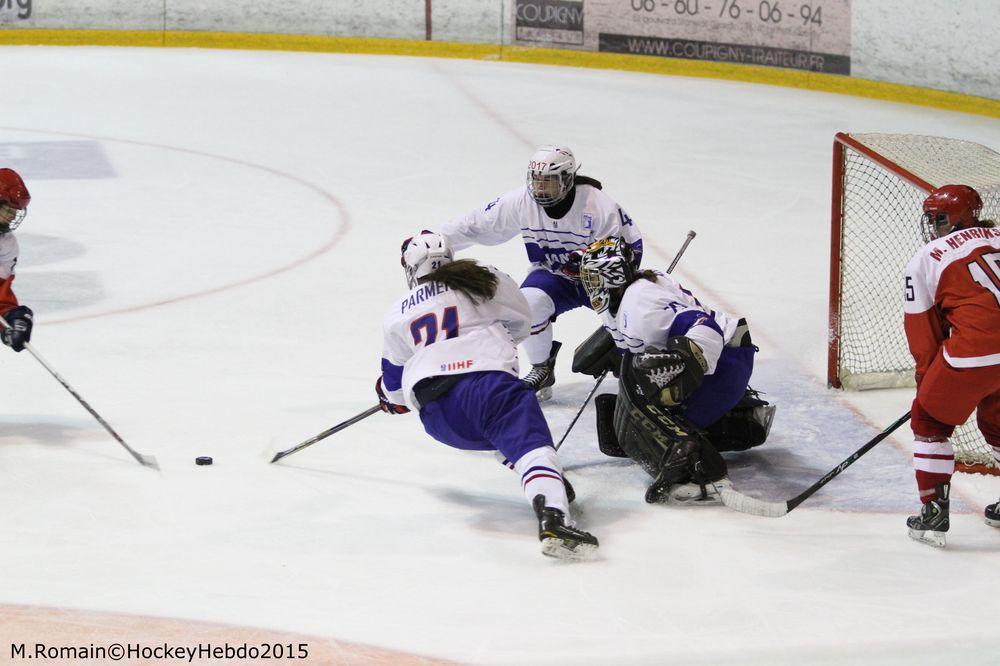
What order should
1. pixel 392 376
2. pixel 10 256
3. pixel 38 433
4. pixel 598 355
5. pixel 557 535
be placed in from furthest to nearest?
pixel 598 355 < pixel 38 433 < pixel 10 256 < pixel 392 376 < pixel 557 535

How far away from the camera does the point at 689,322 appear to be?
13.7 feet

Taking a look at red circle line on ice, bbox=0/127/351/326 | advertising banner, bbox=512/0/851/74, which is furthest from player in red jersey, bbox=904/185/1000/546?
advertising banner, bbox=512/0/851/74

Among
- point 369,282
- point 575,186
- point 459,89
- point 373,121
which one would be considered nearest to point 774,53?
point 459,89

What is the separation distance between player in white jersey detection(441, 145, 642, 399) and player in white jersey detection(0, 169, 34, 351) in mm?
1526

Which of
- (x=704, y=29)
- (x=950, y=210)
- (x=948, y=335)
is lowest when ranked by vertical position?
(x=948, y=335)

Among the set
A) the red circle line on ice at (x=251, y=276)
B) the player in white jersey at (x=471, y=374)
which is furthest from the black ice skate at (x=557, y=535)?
the red circle line on ice at (x=251, y=276)

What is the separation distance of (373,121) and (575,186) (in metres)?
5.49

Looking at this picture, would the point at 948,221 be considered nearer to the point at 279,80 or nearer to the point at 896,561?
the point at 896,561

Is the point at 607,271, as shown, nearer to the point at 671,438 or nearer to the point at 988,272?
the point at 671,438

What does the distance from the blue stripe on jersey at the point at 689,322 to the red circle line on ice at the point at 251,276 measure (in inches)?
112

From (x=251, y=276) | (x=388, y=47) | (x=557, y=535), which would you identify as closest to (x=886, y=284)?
(x=251, y=276)

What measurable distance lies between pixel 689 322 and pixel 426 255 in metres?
0.82

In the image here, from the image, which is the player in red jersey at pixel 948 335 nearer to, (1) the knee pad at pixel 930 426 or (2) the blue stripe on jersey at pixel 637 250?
(1) the knee pad at pixel 930 426

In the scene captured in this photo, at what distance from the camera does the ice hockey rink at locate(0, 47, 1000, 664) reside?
346 cm
